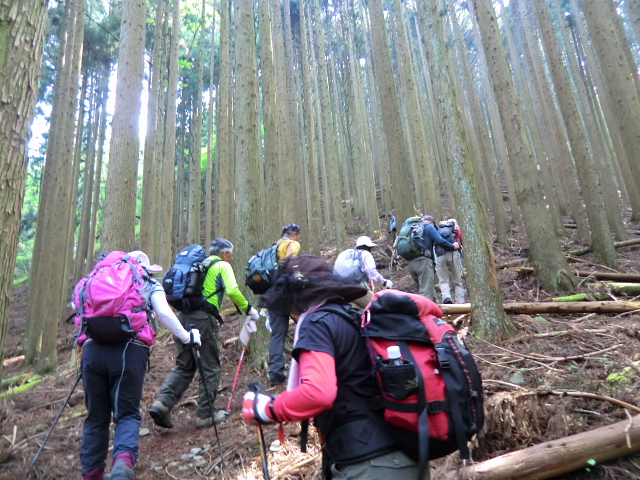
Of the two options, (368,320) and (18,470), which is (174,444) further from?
(368,320)

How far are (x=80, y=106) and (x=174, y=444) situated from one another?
49.5 feet

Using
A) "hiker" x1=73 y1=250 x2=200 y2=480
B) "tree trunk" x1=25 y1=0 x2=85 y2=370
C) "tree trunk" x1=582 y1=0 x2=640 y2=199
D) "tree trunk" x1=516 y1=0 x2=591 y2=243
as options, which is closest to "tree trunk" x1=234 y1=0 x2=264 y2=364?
"hiker" x1=73 y1=250 x2=200 y2=480

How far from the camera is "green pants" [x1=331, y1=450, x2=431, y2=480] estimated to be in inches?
64.2

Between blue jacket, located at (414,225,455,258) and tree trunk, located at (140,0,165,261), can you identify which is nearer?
blue jacket, located at (414,225,455,258)

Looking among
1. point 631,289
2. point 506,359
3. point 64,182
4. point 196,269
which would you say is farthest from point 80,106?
point 631,289

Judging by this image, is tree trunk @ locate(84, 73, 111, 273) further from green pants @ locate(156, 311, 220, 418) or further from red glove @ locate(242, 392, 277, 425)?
red glove @ locate(242, 392, 277, 425)

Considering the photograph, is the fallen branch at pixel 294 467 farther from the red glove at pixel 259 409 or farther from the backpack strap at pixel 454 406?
the backpack strap at pixel 454 406

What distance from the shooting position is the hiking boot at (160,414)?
424cm

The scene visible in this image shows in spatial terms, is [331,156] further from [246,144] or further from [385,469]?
[385,469]

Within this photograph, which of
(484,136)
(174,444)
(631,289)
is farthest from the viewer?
(484,136)

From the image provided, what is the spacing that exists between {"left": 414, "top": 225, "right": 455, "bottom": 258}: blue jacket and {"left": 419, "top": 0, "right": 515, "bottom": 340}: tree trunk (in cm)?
211

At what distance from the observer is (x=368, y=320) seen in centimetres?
176

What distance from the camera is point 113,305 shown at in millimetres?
3104

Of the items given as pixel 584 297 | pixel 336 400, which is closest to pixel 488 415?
pixel 336 400
